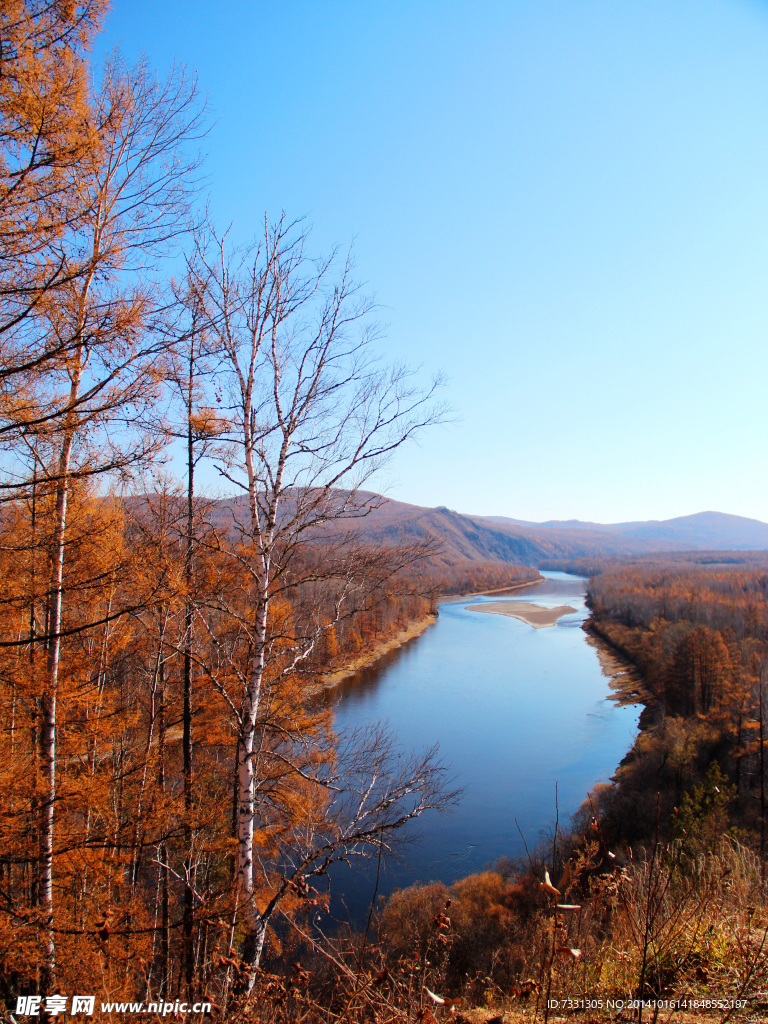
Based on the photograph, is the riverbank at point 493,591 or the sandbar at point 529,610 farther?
the riverbank at point 493,591

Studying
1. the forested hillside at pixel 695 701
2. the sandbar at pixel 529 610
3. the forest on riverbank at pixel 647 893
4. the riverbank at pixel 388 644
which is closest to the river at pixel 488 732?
the riverbank at pixel 388 644

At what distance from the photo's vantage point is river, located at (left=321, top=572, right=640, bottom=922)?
47.1 feet

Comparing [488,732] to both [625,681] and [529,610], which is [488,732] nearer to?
[625,681]

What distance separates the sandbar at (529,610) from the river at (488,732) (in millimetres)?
14670

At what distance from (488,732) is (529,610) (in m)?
50.9

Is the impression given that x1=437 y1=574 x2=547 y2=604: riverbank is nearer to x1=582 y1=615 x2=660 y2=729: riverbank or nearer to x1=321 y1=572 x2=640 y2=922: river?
x1=582 y1=615 x2=660 y2=729: riverbank

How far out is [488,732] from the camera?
22578 mm

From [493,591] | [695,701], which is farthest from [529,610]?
[695,701]

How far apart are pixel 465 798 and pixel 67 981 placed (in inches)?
570

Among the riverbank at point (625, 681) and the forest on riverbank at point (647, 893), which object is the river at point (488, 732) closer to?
the riverbank at point (625, 681)

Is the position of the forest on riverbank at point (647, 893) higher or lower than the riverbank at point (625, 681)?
higher

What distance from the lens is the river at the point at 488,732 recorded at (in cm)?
1435

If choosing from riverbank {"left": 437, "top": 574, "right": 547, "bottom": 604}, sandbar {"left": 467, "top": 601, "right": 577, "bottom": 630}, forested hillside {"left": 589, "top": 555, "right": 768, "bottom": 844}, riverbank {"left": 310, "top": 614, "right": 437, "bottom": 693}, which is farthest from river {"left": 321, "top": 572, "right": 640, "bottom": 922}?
riverbank {"left": 437, "top": 574, "right": 547, "bottom": 604}

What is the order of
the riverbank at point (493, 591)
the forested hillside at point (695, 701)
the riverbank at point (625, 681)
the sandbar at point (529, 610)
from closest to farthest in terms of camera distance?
the forested hillside at point (695, 701), the riverbank at point (625, 681), the sandbar at point (529, 610), the riverbank at point (493, 591)
